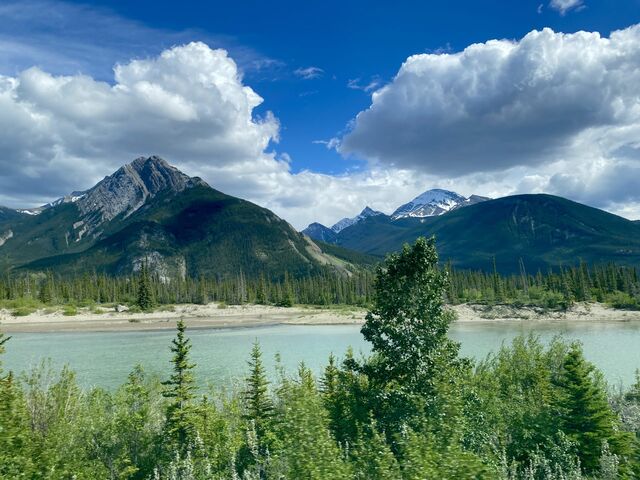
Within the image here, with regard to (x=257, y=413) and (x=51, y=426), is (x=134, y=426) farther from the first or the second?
(x=257, y=413)

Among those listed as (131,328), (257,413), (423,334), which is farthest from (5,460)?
(131,328)

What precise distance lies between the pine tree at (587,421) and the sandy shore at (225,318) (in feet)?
345

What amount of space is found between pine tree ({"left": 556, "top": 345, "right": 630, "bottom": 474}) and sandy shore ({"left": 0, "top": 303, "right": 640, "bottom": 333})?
105 metres

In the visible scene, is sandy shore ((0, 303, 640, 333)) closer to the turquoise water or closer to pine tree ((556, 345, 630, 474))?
the turquoise water

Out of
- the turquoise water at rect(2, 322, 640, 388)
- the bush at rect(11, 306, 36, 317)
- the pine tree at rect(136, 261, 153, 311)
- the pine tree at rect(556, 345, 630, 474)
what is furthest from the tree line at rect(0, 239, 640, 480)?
the pine tree at rect(136, 261, 153, 311)

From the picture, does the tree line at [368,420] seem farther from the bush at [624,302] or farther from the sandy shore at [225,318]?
the bush at [624,302]

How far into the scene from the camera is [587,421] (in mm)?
19172

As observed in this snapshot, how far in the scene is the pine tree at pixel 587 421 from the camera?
18.5 meters

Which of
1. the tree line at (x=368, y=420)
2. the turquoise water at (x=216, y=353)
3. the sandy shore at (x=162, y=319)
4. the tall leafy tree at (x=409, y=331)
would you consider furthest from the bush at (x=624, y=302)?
the tall leafy tree at (x=409, y=331)

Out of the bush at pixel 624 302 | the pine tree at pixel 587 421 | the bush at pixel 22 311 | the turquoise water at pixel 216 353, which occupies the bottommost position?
the bush at pixel 624 302

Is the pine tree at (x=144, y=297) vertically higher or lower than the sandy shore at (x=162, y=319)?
higher

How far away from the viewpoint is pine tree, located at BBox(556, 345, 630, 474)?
60.6 ft

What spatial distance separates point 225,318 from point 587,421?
5856 inches

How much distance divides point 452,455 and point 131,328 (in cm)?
12857
